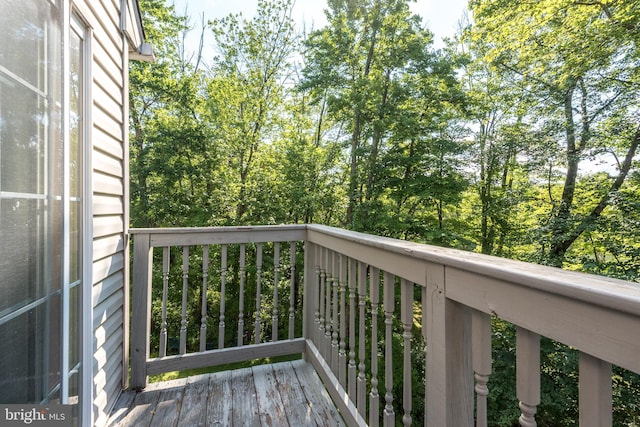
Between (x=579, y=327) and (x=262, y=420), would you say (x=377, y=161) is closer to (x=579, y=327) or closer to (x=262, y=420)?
(x=262, y=420)

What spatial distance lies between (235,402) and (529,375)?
1.77 meters

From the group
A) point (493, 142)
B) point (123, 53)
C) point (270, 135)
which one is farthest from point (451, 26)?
point (123, 53)

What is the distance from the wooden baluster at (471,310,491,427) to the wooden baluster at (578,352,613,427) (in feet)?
0.78

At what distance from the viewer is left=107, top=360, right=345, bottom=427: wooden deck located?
1719 mm

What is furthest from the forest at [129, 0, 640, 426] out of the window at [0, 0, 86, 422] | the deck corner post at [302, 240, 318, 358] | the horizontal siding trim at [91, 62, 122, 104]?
the window at [0, 0, 86, 422]

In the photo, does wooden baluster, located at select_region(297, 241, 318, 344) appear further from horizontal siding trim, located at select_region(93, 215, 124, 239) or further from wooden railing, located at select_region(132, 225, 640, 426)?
horizontal siding trim, located at select_region(93, 215, 124, 239)

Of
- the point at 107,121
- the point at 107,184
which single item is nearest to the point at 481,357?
the point at 107,184

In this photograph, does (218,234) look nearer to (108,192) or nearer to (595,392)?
(108,192)

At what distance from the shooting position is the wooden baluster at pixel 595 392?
1.82 feet

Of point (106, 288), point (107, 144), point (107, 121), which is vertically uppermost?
point (107, 121)

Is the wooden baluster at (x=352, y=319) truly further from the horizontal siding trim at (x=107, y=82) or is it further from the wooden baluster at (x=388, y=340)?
the horizontal siding trim at (x=107, y=82)

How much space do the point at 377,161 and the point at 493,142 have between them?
3081mm

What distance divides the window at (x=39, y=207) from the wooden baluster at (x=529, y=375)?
144 centimetres

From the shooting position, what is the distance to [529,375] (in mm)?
689
